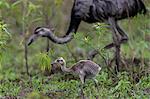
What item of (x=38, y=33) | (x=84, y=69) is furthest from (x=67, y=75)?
(x=84, y=69)

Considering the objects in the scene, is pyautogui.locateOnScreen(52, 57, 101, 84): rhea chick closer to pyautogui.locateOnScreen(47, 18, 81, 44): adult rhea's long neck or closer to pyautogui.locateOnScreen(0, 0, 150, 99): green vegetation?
pyautogui.locateOnScreen(0, 0, 150, 99): green vegetation

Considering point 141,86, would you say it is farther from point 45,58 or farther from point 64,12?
point 64,12

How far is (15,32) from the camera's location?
542 inches

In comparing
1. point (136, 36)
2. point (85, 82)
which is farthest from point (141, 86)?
point (136, 36)

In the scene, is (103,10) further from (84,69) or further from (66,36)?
(84,69)

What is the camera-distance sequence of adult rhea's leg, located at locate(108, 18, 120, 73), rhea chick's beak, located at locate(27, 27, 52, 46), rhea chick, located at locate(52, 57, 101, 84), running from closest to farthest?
1. rhea chick, located at locate(52, 57, 101, 84)
2. rhea chick's beak, located at locate(27, 27, 52, 46)
3. adult rhea's leg, located at locate(108, 18, 120, 73)

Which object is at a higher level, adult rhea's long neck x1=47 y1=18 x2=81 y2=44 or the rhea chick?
adult rhea's long neck x1=47 y1=18 x2=81 y2=44

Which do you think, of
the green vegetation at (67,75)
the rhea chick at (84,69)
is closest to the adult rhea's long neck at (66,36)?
the green vegetation at (67,75)

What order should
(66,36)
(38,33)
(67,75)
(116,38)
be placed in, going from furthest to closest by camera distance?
(116,38), (66,36), (38,33), (67,75)

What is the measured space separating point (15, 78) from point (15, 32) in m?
4.11

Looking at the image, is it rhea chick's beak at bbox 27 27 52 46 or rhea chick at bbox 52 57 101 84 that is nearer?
rhea chick at bbox 52 57 101 84

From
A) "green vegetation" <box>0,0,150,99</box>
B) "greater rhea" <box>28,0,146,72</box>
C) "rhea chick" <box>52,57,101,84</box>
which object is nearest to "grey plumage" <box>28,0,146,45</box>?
"greater rhea" <box>28,0,146,72</box>

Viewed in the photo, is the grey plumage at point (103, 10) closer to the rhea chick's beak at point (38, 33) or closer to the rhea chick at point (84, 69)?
the rhea chick's beak at point (38, 33)

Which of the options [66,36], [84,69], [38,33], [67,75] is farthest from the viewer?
[66,36]
